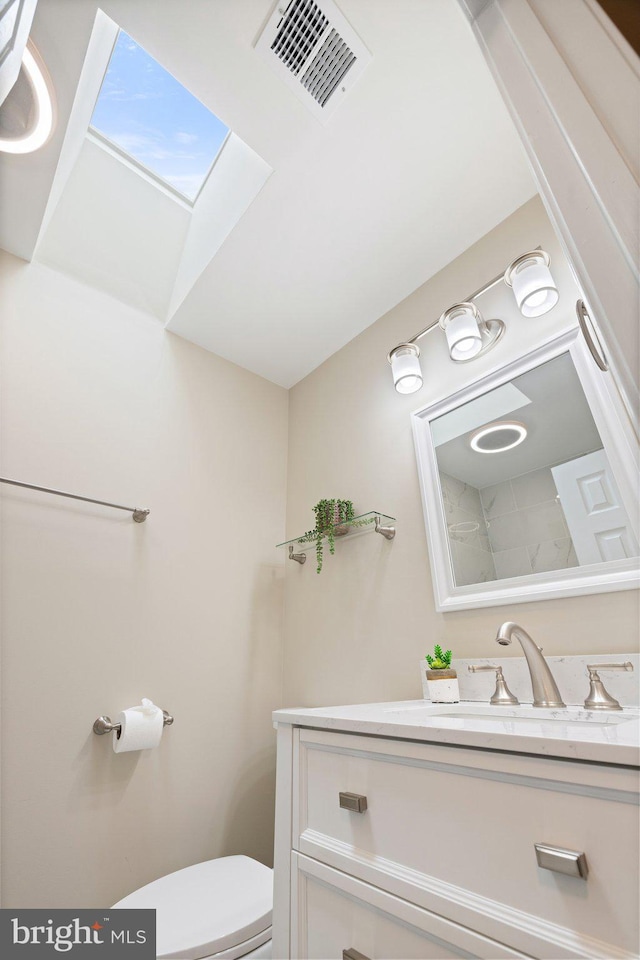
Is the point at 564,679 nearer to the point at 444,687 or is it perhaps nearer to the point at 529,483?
the point at 444,687

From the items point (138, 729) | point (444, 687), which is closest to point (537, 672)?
point (444, 687)

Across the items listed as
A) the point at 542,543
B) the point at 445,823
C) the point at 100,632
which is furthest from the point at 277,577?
the point at 445,823

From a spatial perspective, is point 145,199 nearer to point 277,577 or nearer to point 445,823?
point 277,577

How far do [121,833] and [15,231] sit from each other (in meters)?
1.94

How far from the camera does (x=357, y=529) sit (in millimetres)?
1697

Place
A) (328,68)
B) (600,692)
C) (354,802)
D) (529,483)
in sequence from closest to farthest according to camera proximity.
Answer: (354,802) → (600,692) → (328,68) → (529,483)

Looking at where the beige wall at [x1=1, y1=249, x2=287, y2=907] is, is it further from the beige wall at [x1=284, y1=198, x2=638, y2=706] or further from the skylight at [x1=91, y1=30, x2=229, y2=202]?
the skylight at [x1=91, y1=30, x2=229, y2=202]

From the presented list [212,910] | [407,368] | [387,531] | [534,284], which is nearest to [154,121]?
[407,368]

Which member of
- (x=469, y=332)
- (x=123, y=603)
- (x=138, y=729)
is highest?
(x=469, y=332)

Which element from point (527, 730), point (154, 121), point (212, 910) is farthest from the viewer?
point (154, 121)

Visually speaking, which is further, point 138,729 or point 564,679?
point 138,729

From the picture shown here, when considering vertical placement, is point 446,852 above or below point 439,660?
below

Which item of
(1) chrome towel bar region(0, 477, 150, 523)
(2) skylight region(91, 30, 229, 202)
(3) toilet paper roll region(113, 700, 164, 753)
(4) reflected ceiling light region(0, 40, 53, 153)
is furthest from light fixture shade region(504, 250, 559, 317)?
(3) toilet paper roll region(113, 700, 164, 753)

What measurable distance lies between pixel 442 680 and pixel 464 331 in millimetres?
1047
